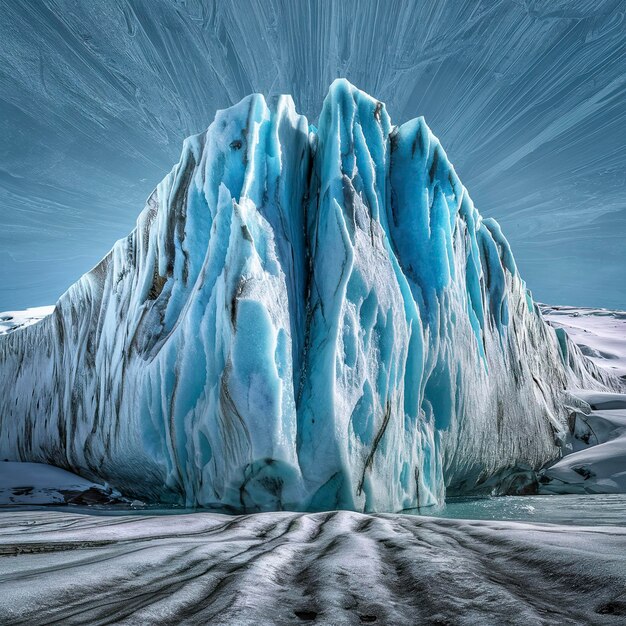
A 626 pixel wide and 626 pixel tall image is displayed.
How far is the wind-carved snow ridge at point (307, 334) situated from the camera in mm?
2238

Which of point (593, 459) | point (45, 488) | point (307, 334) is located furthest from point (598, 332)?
point (45, 488)

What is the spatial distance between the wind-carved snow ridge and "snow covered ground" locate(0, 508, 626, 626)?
3.20 ft

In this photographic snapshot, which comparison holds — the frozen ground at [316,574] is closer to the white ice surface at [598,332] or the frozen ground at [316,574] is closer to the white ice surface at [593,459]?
the white ice surface at [593,459]

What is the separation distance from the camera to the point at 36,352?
19.3 ft

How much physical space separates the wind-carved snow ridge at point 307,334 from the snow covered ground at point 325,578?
98cm

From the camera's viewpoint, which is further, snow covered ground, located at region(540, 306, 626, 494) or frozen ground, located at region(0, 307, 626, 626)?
snow covered ground, located at region(540, 306, 626, 494)

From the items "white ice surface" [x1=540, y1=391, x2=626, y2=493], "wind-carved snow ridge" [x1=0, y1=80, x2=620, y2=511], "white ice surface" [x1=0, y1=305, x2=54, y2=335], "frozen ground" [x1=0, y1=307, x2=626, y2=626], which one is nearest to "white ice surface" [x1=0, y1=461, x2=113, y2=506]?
"wind-carved snow ridge" [x1=0, y1=80, x2=620, y2=511]

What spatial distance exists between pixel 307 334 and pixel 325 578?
72.9 inches

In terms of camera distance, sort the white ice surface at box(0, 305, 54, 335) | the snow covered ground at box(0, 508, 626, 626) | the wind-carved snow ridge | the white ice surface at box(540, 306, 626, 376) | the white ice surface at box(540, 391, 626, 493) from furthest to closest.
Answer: the white ice surface at box(0, 305, 54, 335)
the white ice surface at box(540, 306, 626, 376)
the white ice surface at box(540, 391, 626, 493)
the wind-carved snow ridge
the snow covered ground at box(0, 508, 626, 626)

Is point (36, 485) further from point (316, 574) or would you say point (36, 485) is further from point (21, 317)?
point (21, 317)

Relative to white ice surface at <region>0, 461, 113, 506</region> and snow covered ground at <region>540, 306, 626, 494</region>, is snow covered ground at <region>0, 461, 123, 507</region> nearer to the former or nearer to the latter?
white ice surface at <region>0, 461, 113, 506</region>

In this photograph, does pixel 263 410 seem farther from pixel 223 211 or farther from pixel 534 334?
pixel 534 334

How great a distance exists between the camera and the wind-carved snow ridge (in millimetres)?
2238

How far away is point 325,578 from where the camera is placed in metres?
0.81
